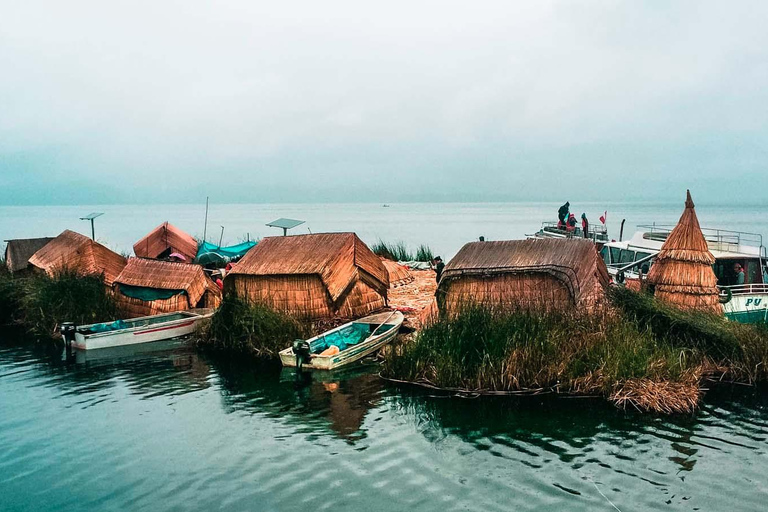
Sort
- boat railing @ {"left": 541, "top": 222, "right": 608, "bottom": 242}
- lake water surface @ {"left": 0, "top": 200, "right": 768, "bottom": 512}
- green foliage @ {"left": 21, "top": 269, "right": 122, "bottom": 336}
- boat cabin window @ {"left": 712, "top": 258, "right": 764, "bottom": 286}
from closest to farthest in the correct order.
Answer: lake water surface @ {"left": 0, "top": 200, "right": 768, "bottom": 512} → boat cabin window @ {"left": 712, "top": 258, "right": 764, "bottom": 286} → green foliage @ {"left": 21, "top": 269, "right": 122, "bottom": 336} → boat railing @ {"left": 541, "top": 222, "right": 608, "bottom": 242}

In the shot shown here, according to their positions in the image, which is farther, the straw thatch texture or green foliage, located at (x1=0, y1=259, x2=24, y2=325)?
the straw thatch texture

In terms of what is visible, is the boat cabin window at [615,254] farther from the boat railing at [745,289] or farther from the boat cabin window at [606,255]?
the boat railing at [745,289]

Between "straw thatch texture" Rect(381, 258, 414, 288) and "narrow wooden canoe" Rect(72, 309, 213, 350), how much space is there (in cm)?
887

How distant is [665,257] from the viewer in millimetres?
18531

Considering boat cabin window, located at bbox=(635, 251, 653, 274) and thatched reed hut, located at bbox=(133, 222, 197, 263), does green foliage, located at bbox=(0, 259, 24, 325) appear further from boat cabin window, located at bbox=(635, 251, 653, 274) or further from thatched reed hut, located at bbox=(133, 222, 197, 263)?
boat cabin window, located at bbox=(635, 251, 653, 274)

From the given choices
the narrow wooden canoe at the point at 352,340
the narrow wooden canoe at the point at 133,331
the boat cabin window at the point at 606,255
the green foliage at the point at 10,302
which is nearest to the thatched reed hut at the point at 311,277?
the narrow wooden canoe at the point at 352,340

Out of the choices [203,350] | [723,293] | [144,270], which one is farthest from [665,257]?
[144,270]

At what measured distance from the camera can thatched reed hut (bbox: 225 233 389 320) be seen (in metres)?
21.6

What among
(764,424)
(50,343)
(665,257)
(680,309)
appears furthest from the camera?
(50,343)

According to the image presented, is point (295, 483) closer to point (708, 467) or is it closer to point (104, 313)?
point (708, 467)

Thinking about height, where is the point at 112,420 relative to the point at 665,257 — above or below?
below

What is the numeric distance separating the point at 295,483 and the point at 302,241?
1243cm

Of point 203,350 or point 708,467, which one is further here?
point 203,350

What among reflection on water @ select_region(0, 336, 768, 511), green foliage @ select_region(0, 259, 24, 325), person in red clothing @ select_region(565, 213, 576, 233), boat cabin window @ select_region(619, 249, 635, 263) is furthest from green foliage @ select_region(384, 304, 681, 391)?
Answer: green foliage @ select_region(0, 259, 24, 325)
